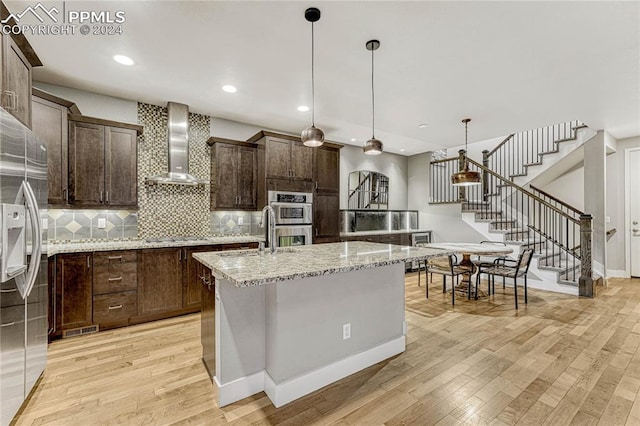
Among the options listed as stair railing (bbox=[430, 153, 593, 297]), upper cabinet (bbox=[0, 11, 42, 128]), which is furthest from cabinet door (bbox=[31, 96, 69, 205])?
stair railing (bbox=[430, 153, 593, 297])

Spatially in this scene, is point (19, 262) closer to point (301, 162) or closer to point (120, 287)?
point (120, 287)

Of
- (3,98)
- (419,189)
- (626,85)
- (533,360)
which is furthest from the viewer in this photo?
(419,189)

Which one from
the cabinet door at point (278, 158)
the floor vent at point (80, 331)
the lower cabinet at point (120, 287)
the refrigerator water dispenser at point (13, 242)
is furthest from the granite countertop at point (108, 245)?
the refrigerator water dispenser at point (13, 242)

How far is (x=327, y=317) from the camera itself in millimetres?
2170

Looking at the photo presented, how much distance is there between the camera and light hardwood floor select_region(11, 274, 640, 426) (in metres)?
1.85

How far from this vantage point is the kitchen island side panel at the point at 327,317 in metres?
1.97

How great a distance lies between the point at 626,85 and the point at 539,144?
327cm

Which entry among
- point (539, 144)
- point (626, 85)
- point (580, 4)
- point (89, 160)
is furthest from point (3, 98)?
point (539, 144)

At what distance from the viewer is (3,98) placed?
192 cm

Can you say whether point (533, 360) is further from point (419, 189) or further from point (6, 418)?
point (419, 189)

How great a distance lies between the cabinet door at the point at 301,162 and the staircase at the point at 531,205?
10.4 feet

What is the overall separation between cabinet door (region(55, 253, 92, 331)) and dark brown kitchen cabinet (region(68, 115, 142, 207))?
2.41ft

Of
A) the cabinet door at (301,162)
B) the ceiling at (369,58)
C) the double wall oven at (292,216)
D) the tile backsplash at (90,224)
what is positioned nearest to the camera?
the ceiling at (369,58)

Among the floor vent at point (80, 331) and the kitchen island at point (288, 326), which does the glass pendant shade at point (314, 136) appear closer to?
the kitchen island at point (288, 326)
